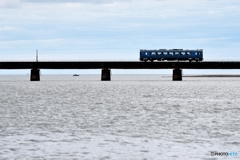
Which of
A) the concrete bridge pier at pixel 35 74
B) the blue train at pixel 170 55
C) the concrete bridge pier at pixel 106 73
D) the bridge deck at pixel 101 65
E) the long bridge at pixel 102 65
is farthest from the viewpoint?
the concrete bridge pier at pixel 35 74

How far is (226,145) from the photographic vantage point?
30.0 metres

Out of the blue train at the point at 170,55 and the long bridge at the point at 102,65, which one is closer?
the blue train at the point at 170,55

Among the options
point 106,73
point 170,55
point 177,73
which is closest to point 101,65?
point 106,73

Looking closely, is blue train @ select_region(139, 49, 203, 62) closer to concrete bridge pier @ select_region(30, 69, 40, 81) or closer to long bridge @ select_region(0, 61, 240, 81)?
long bridge @ select_region(0, 61, 240, 81)

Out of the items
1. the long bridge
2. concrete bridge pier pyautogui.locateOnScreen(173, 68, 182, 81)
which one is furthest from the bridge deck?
concrete bridge pier pyautogui.locateOnScreen(173, 68, 182, 81)

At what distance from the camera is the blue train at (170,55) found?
5551 inches

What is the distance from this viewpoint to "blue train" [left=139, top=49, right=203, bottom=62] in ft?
463

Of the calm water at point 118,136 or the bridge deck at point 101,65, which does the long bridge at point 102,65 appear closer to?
the bridge deck at point 101,65

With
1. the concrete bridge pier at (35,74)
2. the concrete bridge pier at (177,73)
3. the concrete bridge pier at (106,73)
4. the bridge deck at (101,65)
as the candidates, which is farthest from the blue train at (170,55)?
the concrete bridge pier at (35,74)

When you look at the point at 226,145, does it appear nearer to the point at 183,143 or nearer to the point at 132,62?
the point at 183,143

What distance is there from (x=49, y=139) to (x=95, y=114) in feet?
60.6

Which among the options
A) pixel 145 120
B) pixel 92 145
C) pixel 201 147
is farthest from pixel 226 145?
pixel 145 120

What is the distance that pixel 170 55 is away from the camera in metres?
141

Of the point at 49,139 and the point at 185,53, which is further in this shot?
the point at 185,53
